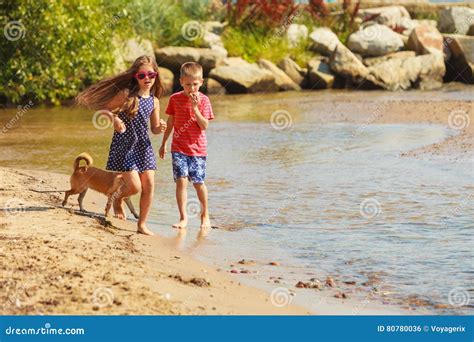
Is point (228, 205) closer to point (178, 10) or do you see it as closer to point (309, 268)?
point (309, 268)

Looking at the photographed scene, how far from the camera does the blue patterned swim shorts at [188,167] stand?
26.3ft

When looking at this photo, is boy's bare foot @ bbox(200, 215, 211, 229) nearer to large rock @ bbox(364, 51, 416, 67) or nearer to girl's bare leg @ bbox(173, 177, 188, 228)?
girl's bare leg @ bbox(173, 177, 188, 228)

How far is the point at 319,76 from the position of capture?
978 inches

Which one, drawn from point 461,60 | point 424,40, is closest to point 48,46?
point 424,40

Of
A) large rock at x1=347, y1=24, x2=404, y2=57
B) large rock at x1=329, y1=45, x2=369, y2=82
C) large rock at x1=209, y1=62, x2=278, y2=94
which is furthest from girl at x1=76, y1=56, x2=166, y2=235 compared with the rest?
large rock at x1=347, y1=24, x2=404, y2=57

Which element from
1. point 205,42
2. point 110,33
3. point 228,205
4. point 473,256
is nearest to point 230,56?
point 205,42

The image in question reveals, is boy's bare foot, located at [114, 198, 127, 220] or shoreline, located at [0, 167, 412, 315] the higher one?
boy's bare foot, located at [114, 198, 127, 220]

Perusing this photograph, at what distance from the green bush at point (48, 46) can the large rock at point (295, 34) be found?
9.47 metres

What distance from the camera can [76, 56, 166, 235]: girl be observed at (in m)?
7.63

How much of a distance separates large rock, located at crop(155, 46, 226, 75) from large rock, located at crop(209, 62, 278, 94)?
0.33 meters

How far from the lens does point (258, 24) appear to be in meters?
27.2

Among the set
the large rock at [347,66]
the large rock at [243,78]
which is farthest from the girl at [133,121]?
the large rock at [347,66]

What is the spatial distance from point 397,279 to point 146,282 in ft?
5.67

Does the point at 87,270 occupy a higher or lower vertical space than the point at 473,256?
lower
